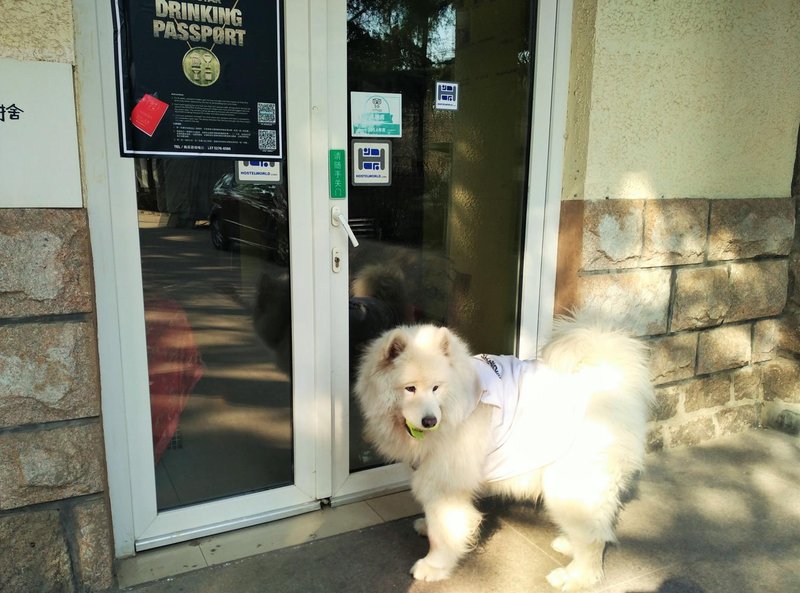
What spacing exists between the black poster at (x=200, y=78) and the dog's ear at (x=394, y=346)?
1.06 meters

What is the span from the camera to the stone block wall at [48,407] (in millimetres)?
2133

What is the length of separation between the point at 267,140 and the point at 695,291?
113 inches

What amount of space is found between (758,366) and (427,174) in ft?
9.72

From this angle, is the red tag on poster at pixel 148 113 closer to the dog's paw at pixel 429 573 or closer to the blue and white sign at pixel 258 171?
the blue and white sign at pixel 258 171

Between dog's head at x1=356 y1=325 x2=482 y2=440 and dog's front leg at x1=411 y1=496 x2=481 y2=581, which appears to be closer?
dog's head at x1=356 y1=325 x2=482 y2=440

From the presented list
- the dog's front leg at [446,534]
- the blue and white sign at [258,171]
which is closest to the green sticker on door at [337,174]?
the blue and white sign at [258,171]

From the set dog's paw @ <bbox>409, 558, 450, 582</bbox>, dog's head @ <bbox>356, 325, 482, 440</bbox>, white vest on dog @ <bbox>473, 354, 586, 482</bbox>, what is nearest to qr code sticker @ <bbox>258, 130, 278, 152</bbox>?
dog's head @ <bbox>356, 325, 482, 440</bbox>

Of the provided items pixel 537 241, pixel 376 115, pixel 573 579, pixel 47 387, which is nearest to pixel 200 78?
pixel 376 115

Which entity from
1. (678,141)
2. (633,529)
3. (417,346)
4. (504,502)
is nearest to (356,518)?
(504,502)

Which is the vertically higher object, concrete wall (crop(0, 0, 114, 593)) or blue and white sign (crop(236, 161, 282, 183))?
blue and white sign (crop(236, 161, 282, 183))

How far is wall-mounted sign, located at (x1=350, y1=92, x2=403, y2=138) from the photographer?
2.90 meters

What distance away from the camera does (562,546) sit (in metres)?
2.89

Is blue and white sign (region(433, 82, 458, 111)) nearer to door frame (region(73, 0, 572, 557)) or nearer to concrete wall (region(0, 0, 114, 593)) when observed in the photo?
door frame (region(73, 0, 572, 557))

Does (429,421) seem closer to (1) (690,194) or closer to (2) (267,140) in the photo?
(2) (267,140)
